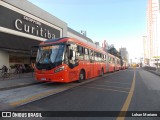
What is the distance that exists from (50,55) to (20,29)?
11.9 metres

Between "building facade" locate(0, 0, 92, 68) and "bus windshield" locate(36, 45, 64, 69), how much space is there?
8.50 m

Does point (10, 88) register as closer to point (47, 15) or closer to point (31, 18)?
point (31, 18)

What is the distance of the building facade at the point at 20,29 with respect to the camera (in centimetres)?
1959

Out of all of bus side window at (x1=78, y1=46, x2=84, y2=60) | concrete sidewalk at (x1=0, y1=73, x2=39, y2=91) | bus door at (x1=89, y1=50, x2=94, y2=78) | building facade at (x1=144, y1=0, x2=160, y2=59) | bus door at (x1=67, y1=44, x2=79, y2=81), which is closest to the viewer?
concrete sidewalk at (x1=0, y1=73, x2=39, y2=91)

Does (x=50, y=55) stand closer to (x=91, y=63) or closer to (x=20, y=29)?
(x=91, y=63)

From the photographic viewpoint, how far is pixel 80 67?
43.8ft

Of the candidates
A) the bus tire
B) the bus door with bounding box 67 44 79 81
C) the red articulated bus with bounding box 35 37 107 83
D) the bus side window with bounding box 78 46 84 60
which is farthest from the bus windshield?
the bus tire

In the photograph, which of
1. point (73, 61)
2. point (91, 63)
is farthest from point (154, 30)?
point (73, 61)

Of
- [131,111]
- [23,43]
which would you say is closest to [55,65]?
[131,111]

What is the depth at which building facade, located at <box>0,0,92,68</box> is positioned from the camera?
19594 mm

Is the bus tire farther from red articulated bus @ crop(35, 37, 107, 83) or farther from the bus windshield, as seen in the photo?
the bus windshield

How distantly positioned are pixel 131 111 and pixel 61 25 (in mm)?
27842

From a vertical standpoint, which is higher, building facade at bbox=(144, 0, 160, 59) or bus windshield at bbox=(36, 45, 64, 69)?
building facade at bbox=(144, 0, 160, 59)

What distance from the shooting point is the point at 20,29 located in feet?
71.8
